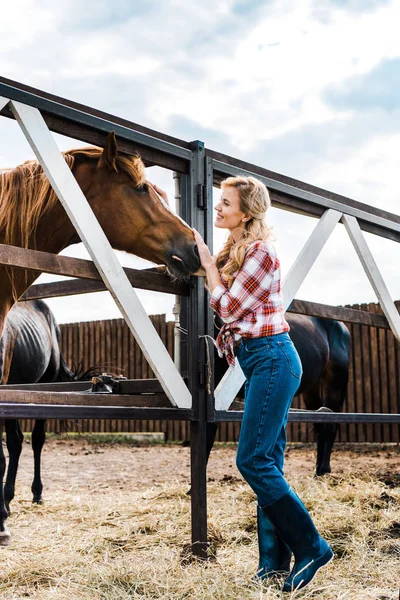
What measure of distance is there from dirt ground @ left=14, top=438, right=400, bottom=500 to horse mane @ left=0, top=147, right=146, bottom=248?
131 inches

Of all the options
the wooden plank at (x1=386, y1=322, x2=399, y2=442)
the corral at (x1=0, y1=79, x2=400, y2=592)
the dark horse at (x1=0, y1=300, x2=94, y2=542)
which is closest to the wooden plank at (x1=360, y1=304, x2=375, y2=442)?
the wooden plank at (x1=386, y1=322, x2=399, y2=442)

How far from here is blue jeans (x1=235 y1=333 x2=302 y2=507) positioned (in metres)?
2.54

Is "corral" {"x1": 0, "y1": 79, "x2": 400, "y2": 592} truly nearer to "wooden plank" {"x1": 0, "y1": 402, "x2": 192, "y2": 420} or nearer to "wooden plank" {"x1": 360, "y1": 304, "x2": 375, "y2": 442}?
"wooden plank" {"x1": 0, "y1": 402, "x2": 192, "y2": 420}

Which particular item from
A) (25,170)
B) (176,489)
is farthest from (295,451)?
(25,170)

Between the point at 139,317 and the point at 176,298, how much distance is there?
0.48m

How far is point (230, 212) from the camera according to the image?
278 cm

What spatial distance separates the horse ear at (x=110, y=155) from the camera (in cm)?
303

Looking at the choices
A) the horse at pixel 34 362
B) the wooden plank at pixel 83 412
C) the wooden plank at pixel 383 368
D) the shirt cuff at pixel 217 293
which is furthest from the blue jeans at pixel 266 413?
the wooden plank at pixel 383 368

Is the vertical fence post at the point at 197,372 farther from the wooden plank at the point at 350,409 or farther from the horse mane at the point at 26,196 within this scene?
the wooden plank at the point at 350,409

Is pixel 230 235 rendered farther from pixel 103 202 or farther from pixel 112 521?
pixel 112 521

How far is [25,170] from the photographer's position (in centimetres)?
324

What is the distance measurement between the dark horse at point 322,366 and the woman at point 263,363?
4658 mm

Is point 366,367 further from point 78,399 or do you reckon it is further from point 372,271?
point 78,399

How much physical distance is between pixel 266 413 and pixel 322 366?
5.54 metres
